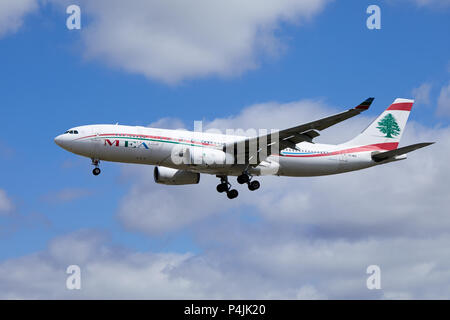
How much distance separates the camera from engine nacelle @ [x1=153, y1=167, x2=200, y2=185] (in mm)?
48719

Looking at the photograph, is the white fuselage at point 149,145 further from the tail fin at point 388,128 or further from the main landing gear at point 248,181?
the tail fin at point 388,128

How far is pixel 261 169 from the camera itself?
151 feet

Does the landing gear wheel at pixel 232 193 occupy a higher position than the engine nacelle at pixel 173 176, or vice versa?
the engine nacelle at pixel 173 176

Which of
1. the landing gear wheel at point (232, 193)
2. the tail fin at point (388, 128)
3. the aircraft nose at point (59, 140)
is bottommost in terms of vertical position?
the landing gear wheel at point (232, 193)

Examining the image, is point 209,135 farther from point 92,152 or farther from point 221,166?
point 92,152

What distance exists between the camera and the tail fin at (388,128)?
51281 millimetres

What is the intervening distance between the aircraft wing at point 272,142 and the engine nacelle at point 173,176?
5613mm

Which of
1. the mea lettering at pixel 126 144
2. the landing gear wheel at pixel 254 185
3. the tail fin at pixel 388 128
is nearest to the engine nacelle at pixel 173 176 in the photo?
the landing gear wheel at pixel 254 185

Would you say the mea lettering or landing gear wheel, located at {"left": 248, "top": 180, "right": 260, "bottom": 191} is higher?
the mea lettering

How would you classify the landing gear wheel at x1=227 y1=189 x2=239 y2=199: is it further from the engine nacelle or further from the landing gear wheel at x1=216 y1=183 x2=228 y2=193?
the engine nacelle

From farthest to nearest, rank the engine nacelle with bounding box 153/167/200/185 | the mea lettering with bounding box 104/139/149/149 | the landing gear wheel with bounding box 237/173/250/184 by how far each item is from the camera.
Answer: the engine nacelle with bounding box 153/167/200/185
the landing gear wheel with bounding box 237/173/250/184
the mea lettering with bounding box 104/139/149/149

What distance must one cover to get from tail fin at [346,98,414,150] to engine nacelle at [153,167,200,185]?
40.5ft

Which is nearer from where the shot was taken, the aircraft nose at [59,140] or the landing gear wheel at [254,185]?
the aircraft nose at [59,140]

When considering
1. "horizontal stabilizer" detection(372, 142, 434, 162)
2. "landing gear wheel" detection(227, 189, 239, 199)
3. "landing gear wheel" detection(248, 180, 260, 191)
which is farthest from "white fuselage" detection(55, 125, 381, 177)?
A: "horizontal stabilizer" detection(372, 142, 434, 162)
